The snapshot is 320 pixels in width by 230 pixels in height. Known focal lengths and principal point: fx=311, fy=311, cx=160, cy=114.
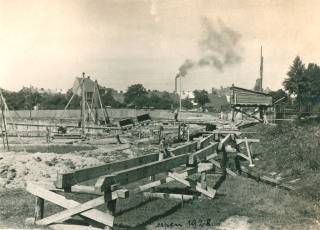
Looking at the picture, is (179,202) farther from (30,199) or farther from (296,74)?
(296,74)

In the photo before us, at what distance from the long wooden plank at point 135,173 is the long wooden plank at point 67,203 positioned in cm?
54

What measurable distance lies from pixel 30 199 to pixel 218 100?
101 metres

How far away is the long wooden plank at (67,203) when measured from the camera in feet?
16.1

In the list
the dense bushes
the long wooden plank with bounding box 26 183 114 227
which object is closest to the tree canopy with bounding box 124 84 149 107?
the dense bushes

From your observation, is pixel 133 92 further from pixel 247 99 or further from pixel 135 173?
pixel 135 173

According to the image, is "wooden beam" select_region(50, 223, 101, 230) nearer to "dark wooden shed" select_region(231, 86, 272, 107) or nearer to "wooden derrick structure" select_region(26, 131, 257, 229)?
"wooden derrick structure" select_region(26, 131, 257, 229)

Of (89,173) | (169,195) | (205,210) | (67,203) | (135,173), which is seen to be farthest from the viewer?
(169,195)

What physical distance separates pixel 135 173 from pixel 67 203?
4.13 ft

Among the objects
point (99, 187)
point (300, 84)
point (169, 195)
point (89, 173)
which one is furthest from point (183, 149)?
point (300, 84)

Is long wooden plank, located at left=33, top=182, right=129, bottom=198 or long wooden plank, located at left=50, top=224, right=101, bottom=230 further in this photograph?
long wooden plank, located at left=50, top=224, right=101, bottom=230

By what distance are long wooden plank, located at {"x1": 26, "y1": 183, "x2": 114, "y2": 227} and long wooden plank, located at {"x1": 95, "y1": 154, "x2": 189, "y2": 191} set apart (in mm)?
542

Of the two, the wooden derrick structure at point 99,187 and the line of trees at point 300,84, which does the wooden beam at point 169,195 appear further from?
the line of trees at point 300,84

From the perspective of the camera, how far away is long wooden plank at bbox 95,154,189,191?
15.6 ft

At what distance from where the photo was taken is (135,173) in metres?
5.47
